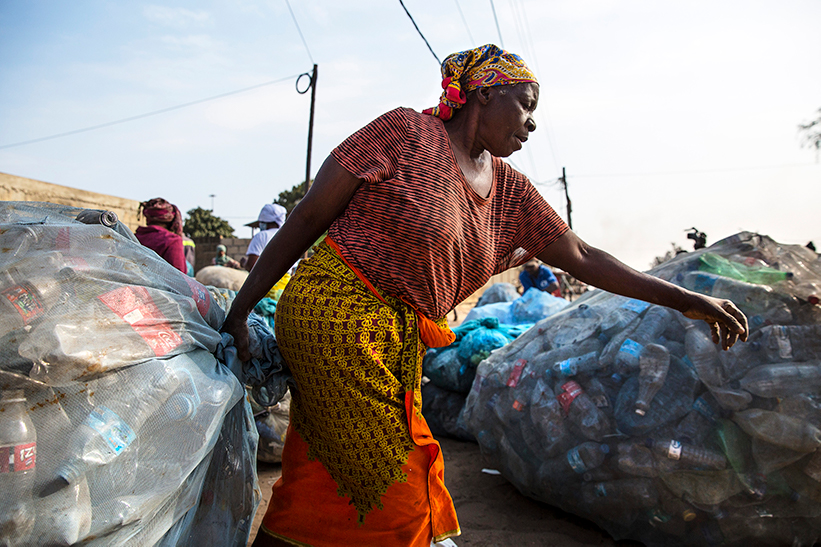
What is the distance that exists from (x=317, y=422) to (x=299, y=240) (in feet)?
1.65

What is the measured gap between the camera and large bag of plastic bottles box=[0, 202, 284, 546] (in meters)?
0.98

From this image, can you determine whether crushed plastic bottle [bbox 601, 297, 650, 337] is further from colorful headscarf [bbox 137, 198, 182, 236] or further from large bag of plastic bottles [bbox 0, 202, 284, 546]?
colorful headscarf [bbox 137, 198, 182, 236]

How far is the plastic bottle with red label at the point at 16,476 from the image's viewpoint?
0.95m

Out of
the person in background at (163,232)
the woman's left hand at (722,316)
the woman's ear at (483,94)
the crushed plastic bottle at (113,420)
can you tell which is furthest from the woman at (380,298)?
the person in background at (163,232)

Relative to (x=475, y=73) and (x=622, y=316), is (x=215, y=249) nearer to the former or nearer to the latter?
(x=622, y=316)

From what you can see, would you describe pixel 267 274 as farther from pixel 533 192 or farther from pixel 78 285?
pixel 533 192

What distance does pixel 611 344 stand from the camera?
232 centimetres

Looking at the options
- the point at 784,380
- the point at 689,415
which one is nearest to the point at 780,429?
the point at 784,380

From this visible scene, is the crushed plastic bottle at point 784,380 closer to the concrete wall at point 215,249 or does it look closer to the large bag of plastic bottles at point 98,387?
the large bag of plastic bottles at point 98,387

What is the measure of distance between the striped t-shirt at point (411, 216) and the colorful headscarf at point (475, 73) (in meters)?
0.09

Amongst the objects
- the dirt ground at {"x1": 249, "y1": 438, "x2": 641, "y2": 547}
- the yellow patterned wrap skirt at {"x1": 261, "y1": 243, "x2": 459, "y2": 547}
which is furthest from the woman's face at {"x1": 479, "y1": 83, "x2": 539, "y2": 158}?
the dirt ground at {"x1": 249, "y1": 438, "x2": 641, "y2": 547}

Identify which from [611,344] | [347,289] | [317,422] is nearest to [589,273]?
[611,344]

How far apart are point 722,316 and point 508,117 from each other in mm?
967

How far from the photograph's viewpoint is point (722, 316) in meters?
1.77
